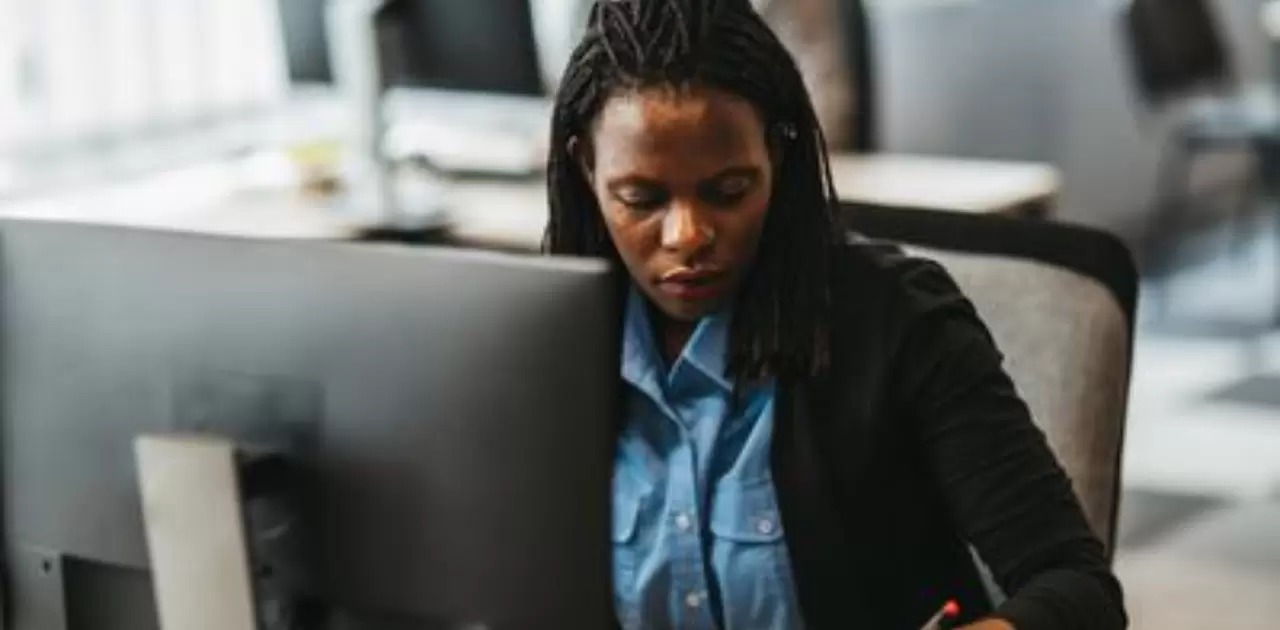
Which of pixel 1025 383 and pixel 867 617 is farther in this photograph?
pixel 1025 383

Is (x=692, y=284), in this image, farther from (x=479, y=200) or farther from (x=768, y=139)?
(x=479, y=200)

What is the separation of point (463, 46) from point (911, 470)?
6.99 feet

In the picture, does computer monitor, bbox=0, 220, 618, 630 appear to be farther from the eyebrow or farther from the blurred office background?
the blurred office background

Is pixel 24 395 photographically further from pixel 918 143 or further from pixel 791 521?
pixel 918 143

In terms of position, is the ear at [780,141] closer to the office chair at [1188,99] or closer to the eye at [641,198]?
the eye at [641,198]

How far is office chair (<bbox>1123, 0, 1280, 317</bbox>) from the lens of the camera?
18.8 ft

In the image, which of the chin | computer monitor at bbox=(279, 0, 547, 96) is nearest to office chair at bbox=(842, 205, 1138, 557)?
the chin

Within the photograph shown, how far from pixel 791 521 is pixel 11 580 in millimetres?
513

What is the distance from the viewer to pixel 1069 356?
5.78 feet

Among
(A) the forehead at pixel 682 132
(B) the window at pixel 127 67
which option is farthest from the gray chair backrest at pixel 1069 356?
(B) the window at pixel 127 67

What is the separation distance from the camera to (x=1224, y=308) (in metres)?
5.66

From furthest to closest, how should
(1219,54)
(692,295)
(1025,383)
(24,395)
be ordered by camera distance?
(1219,54) < (1025,383) < (692,295) < (24,395)

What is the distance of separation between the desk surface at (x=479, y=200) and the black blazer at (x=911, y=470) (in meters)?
1.80

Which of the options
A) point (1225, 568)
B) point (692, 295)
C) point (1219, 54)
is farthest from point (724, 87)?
point (1219, 54)
